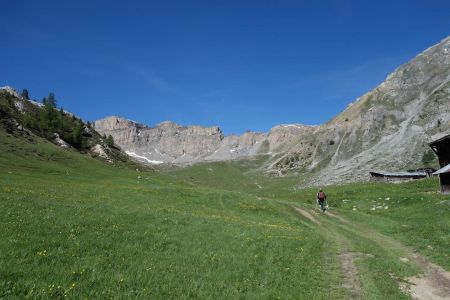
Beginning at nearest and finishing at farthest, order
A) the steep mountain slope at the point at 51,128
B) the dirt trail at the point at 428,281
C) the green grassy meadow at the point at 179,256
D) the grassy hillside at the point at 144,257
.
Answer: the grassy hillside at the point at 144,257 < the green grassy meadow at the point at 179,256 < the dirt trail at the point at 428,281 < the steep mountain slope at the point at 51,128

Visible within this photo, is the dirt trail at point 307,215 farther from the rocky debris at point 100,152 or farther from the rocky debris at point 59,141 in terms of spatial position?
the rocky debris at point 100,152

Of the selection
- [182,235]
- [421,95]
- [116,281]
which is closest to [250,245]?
[182,235]

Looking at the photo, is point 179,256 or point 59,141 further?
point 59,141

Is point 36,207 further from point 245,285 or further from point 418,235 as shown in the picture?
point 418,235

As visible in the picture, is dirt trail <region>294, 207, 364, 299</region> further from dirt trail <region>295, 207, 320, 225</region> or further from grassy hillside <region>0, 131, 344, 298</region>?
dirt trail <region>295, 207, 320, 225</region>

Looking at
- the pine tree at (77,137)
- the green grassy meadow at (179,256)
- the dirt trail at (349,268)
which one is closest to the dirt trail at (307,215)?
the green grassy meadow at (179,256)

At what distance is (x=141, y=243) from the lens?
19.0 meters

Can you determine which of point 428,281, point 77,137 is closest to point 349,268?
point 428,281

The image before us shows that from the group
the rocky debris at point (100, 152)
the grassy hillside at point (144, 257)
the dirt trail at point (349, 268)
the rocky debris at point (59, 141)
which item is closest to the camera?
the grassy hillside at point (144, 257)

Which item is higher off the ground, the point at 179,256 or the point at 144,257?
the point at 144,257

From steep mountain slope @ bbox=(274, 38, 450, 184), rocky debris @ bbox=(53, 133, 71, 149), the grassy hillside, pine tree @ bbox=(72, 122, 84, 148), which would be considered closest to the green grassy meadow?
the grassy hillside

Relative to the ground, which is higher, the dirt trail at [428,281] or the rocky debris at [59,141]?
the rocky debris at [59,141]

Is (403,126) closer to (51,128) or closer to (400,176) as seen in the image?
(400,176)

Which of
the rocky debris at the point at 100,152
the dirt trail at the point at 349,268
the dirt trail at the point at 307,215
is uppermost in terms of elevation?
the rocky debris at the point at 100,152
